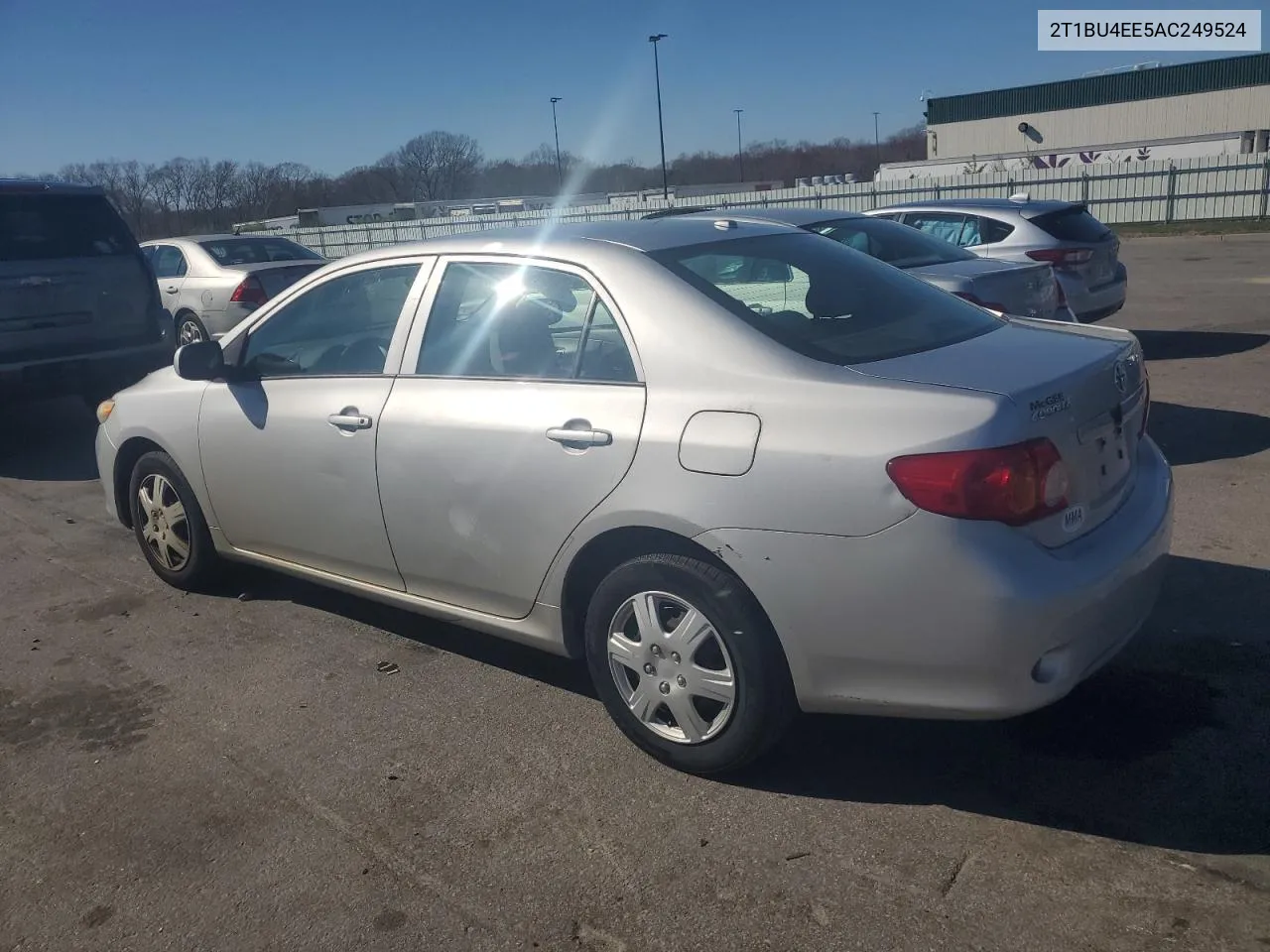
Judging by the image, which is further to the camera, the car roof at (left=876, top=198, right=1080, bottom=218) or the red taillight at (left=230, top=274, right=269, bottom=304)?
the red taillight at (left=230, top=274, right=269, bottom=304)

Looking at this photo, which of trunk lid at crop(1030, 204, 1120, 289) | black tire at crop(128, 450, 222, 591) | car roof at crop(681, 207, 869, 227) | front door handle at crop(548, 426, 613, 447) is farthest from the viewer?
trunk lid at crop(1030, 204, 1120, 289)

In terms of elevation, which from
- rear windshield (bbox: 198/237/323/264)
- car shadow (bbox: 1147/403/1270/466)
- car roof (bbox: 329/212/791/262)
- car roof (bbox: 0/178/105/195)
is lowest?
car shadow (bbox: 1147/403/1270/466)

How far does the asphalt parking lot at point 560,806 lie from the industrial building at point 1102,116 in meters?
41.6

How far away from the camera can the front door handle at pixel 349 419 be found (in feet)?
13.7

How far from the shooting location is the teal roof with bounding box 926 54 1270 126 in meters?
49.8

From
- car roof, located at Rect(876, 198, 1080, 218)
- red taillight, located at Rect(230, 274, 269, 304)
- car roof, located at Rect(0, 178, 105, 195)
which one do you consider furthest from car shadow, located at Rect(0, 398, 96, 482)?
car roof, located at Rect(876, 198, 1080, 218)

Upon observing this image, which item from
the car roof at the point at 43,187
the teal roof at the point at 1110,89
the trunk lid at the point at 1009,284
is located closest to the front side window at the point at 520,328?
the trunk lid at the point at 1009,284

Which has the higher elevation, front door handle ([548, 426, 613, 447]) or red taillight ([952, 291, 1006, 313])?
front door handle ([548, 426, 613, 447])

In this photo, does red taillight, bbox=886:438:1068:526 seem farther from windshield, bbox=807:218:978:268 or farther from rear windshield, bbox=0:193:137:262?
rear windshield, bbox=0:193:137:262

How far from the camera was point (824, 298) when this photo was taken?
392cm

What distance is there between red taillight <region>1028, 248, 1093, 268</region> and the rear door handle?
24.4 ft

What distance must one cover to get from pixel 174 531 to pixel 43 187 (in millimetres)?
4603

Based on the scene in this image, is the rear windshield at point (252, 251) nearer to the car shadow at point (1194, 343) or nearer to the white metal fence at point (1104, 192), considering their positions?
the car shadow at point (1194, 343)

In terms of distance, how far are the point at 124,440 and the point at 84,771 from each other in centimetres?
206
